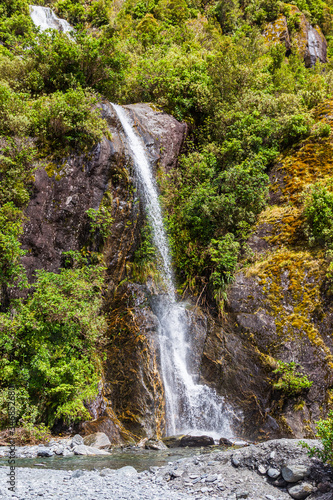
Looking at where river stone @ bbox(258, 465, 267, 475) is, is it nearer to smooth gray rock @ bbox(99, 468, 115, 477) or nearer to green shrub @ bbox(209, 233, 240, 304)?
smooth gray rock @ bbox(99, 468, 115, 477)

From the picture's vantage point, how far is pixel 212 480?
5.59 metres

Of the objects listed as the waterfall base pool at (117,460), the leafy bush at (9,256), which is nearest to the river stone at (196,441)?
the waterfall base pool at (117,460)

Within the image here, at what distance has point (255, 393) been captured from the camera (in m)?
10.5

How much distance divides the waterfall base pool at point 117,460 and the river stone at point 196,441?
0.28 meters

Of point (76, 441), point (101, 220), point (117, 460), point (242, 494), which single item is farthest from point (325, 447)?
point (101, 220)

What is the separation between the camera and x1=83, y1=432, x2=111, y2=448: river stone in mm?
9036

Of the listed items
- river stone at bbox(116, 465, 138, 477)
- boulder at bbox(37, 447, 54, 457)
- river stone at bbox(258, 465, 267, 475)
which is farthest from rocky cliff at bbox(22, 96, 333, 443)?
river stone at bbox(258, 465, 267, 475)

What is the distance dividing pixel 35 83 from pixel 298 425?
602 inches

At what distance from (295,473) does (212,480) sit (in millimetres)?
1219

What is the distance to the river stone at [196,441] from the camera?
9070 millimetres

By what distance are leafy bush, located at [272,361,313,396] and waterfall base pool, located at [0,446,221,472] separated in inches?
100

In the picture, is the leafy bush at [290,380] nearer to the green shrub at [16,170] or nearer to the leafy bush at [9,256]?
the leafy bush at [9,256]

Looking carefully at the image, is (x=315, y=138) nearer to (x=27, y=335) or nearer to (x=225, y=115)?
(x=225, y=115)

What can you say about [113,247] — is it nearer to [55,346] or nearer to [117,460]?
[55,346]
